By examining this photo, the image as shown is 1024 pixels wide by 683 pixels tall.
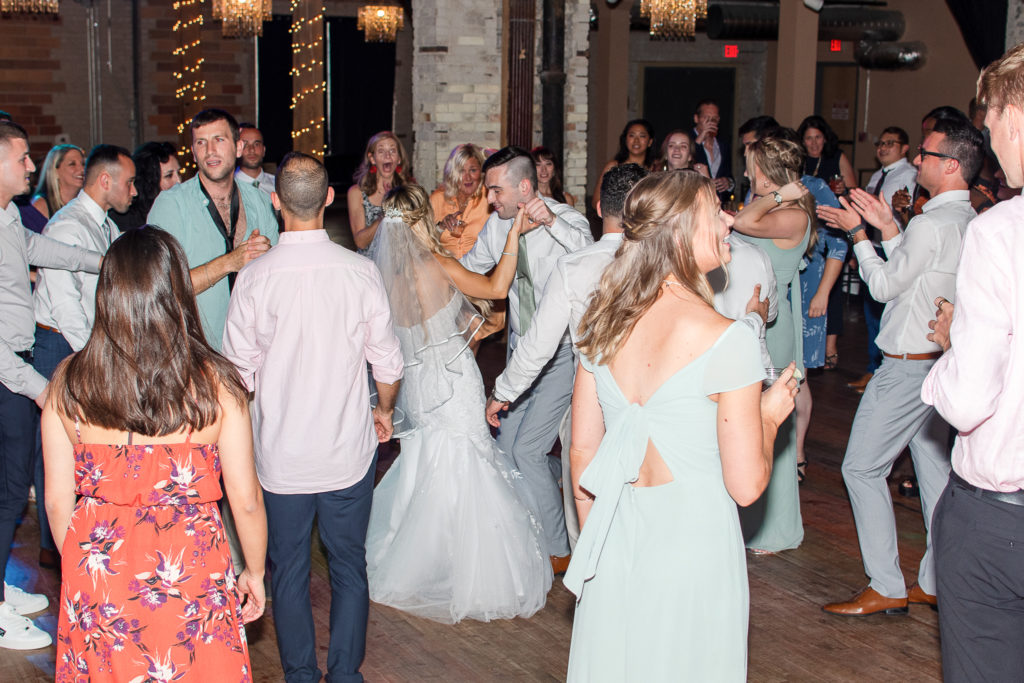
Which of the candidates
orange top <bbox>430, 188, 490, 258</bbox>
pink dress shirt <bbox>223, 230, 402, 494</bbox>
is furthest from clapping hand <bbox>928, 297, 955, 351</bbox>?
orange top <bbox>430, 188, 490, 258</bbox>

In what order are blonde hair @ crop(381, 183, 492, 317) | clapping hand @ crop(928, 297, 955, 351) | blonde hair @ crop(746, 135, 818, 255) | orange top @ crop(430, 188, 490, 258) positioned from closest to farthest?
1. clapping hand @ crop(928, 297, 955, 351)
2. blonde hair @ crop(381, 183, 492, 317)
3. blonde hair @ crop(746, 135, 818, 255)
4. orange top @ crop(430, 188, 490, 258)

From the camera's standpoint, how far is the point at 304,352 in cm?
265

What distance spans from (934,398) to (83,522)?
5.59 feet

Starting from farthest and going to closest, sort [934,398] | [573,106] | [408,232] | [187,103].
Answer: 1. [187,103]
2. [573,106]
3. [408,232]
4. [934,398]

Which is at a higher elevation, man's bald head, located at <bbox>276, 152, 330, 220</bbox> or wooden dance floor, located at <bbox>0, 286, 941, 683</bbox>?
man's bald head, located at <bbox>276, 152, 330, 220</bbox>

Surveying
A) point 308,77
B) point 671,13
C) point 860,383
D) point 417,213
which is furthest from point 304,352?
point 308,77

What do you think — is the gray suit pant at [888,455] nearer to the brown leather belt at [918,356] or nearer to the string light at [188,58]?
the brown leather belt at [918,356]

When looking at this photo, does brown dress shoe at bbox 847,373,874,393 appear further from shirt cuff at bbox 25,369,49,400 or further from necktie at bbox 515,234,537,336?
shirt cuff at bbox 25,369,49,400

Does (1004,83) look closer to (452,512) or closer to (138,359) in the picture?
(138,359)

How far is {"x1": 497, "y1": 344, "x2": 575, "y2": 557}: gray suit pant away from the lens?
3.71 m

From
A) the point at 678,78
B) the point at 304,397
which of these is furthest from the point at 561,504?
the point at 678,78

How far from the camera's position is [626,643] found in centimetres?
207

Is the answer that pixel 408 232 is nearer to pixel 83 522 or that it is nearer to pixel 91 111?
pixel 83 522

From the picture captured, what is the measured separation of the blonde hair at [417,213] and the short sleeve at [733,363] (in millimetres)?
1682
